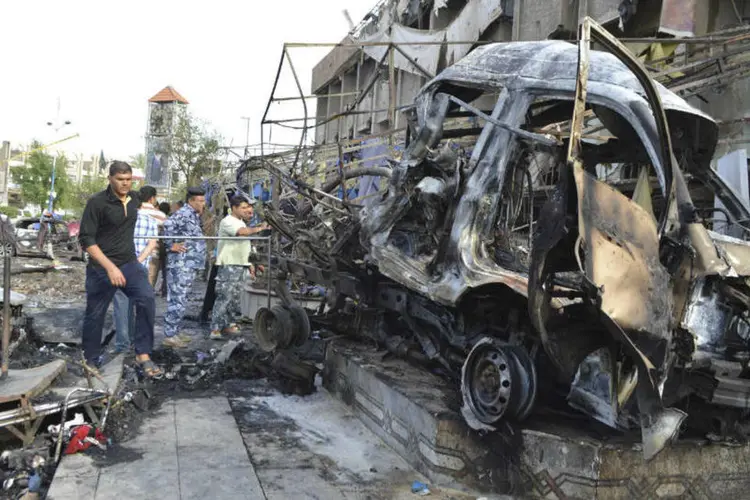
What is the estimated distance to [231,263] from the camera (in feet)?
26.4

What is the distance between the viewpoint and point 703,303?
3.11 metres

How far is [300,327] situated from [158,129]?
73547 mm

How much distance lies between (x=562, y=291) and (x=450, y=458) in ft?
4.27

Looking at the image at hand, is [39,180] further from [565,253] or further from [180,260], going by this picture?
[565,253]

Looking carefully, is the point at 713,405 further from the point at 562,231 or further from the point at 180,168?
the point at 180,168

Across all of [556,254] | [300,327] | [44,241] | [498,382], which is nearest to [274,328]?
[300,327]

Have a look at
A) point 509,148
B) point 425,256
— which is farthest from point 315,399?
point 509,148

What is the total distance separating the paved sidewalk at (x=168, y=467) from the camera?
3.44 metres

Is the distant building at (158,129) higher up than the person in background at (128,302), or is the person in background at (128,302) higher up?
the distant building at (158,129)

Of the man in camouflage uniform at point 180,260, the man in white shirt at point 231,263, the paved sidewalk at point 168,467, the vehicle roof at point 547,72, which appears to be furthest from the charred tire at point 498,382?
the man in white shirt at point 231,263

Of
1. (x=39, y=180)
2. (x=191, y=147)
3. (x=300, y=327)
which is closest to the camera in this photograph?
(x=300, y=327)

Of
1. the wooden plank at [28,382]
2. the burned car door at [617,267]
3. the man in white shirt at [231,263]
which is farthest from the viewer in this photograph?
the man in white shirt at [231,263]

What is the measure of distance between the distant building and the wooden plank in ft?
207

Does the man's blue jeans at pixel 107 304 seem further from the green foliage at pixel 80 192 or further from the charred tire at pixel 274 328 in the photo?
the green foliage at pixel 80 192
